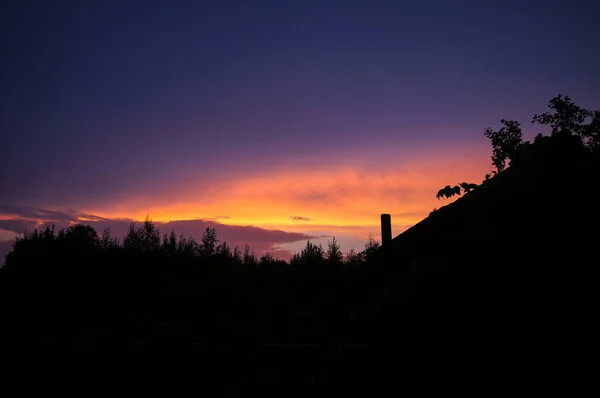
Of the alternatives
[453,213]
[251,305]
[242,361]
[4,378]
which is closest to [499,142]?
[251,305]

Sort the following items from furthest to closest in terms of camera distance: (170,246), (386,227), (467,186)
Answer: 1. (170,246)
2. (386,227)
3. (467,186)

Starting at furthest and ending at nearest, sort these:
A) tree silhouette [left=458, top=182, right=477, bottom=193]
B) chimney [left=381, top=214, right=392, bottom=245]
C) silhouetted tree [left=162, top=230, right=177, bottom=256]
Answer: silhouetted tree [left=162, top=230, right=177, bottom=256], chimney [left=381, top=214, right=392, bottom=245], tree silhouette [left=458, top=182, right=477, bottom=193]

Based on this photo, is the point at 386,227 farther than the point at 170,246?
No

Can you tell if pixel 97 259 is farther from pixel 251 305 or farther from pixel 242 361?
pixel 242 361

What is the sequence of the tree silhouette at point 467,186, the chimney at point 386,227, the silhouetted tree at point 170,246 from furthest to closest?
the silhouetted tree at point 170,246, the chimney at point 386,227, the tree silhouette at point 467,186

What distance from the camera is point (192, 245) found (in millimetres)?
30062

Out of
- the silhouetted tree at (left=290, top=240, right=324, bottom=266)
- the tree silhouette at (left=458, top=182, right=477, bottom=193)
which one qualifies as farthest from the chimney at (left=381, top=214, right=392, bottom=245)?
the silhouetted tree at (left=290, top=240, right=324, bottom=266)

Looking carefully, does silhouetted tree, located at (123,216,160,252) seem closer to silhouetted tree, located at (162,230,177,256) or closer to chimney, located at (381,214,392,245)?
silhouetted tree, located at (162,230,177,256)

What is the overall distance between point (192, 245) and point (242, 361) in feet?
76.0

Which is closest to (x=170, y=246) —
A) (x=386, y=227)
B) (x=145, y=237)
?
(x=145, y=237)

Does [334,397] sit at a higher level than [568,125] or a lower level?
lower

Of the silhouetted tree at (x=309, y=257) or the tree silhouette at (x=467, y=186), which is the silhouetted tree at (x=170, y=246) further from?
the tree silhouette at (x=467, y=186)

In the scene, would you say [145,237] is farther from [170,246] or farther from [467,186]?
[467,186]

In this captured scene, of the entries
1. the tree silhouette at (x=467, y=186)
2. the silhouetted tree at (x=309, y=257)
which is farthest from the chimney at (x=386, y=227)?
the silhouetted tree at (x=309, y=257)
